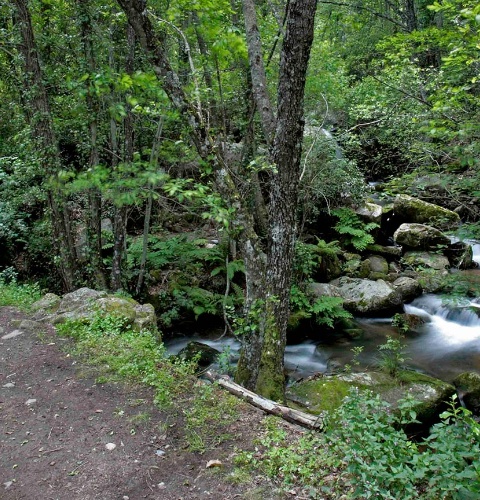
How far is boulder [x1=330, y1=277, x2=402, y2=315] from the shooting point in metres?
10.4

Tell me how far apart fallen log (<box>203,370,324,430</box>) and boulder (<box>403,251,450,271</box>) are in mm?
7574

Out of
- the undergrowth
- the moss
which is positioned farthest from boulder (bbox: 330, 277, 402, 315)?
the undergrowth

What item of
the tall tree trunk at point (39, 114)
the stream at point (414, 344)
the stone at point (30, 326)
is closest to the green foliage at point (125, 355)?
the stone at point (30, 326)

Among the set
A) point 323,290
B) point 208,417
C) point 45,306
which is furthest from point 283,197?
point 323,290

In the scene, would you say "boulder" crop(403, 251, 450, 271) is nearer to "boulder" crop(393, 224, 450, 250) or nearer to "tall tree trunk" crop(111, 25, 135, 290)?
"boulder" crop(393, 224, 450, 250)

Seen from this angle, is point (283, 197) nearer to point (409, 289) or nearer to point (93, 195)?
point (93, 195)

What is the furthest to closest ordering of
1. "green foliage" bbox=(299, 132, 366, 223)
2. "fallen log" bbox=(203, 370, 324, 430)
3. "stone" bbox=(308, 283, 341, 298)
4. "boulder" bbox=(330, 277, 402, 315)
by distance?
"green foliage" bbox=(299, 132, 366, 223) < "boulder" bbox=(330, 277, 402, 315) < "stone" bbox=(308, 283, 341, 298) < "fallen log" bbox=(203, 370, 324, 430)

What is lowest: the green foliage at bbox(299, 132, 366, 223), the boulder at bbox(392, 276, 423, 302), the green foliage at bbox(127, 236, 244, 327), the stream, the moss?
the stream

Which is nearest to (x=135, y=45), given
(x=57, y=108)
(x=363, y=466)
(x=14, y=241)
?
(x=57, y=108)

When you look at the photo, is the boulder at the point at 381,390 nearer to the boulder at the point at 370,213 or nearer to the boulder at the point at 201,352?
the boulder at the point at 201,352

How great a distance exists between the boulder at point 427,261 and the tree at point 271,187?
22.9ft

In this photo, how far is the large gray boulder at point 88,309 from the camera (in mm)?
6734

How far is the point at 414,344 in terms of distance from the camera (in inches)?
362

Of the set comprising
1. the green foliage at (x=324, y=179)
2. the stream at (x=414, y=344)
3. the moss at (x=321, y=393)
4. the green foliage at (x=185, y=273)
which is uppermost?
the green foliage at (x=324, y=179)
